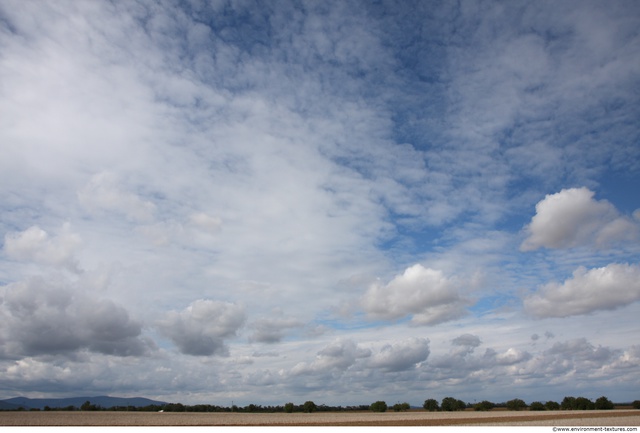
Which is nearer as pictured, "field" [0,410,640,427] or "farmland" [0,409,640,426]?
"field" [0,410,640,427]

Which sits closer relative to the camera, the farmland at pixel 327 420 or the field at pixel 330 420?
the field at pixel 330 420

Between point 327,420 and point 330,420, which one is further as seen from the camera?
point 327,420
